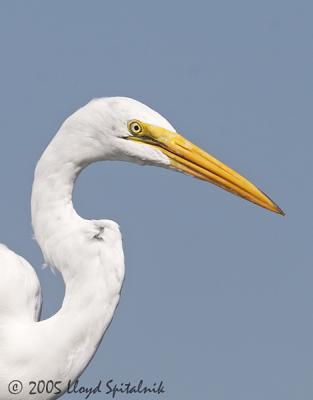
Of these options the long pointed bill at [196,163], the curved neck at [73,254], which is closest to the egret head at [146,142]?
the long pointed bill at [196,163]

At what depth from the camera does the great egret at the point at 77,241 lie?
29.1 feet

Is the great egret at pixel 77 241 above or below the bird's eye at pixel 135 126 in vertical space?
below

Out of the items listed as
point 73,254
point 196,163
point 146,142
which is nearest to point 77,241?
point 73,254

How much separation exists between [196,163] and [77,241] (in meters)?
1.17

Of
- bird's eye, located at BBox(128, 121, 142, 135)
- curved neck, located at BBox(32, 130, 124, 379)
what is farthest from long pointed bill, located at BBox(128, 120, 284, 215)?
curved neck, located at BBox(32, 130, 124, 379)

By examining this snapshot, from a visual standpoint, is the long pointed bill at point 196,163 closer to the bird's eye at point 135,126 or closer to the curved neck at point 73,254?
the bird's eye at point 135,126

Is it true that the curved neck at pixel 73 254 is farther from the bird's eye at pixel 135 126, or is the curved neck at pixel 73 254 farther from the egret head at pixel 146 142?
the bird's eye at pixel 135 126

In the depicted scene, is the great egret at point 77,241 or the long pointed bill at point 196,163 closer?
the great egret at point 77,241

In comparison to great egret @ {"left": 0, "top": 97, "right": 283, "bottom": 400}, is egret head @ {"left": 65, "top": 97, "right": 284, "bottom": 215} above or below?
above

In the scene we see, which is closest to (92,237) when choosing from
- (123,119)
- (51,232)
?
(51,232)

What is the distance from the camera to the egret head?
8.98 metres

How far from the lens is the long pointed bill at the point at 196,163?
29.7 ft

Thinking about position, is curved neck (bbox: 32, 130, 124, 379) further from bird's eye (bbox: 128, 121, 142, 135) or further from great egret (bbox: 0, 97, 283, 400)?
bird's eye (bbox: 128, 121, 142, 135)

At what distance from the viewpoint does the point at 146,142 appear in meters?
9.11
